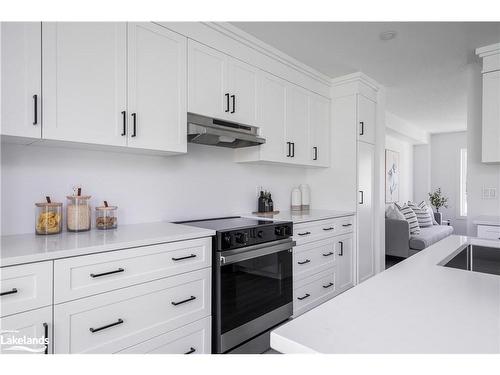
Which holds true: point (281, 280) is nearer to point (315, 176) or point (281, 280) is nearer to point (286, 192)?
point (286, 192)

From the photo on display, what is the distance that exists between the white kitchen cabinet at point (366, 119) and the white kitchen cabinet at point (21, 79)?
305 cm

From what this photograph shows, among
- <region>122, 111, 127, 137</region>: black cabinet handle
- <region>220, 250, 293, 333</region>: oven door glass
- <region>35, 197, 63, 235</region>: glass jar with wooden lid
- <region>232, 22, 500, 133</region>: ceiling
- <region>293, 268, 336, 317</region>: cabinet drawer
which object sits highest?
<region>232, 22, 500, 133</region>: ceiling

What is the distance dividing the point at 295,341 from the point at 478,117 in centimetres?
379

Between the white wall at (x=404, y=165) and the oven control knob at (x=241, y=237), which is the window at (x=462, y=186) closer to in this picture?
the white wall at (x=404, y=165)

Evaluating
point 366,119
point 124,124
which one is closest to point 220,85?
point 124,124

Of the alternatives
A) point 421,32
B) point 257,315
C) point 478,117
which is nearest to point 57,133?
point 257,315

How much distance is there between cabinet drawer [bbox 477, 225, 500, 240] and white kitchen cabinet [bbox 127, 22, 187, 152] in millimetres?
2971

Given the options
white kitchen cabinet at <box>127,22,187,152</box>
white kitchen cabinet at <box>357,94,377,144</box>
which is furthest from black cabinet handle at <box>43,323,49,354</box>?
white kitchen cabinet at <box>357,94,377,144</box>

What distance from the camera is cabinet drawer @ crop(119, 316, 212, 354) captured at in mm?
1580

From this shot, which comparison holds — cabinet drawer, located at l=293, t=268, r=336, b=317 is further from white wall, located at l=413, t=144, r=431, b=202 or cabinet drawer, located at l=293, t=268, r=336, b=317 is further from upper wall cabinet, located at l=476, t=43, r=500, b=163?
white wall, located at l=413, t=144, r=431, b=202

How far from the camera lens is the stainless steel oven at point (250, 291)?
75.3 inches
